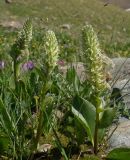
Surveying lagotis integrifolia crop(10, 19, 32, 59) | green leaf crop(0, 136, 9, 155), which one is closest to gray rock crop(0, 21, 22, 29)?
lagotis integrifolia crop(10, 19, 32, 59)

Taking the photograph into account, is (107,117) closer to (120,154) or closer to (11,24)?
(120,154)

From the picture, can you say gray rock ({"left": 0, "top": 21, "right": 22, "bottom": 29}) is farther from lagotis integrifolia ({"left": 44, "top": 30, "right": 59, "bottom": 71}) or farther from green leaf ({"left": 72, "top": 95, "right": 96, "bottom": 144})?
lagotis integrifolia ({"left": 44, "top": 30, "right": 59, "bottom": 71})

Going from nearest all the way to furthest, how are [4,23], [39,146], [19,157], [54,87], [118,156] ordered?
1. [118,156]
2. [19,157]
3. [39,146]
4. [54,87]
5. [4,23]

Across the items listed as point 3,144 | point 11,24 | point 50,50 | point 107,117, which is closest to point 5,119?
point 3,144

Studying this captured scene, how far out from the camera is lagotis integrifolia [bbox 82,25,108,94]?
11.2ft

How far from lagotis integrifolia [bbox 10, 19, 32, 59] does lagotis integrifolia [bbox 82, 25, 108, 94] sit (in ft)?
2.55

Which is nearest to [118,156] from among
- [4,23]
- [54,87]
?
[54,87]

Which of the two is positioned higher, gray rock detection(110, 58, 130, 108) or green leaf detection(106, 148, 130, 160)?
gray rock detection(110, 58, 130, 108)

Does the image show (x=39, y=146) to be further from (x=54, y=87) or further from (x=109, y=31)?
(x=109, y=31)

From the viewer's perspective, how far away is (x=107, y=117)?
409cm

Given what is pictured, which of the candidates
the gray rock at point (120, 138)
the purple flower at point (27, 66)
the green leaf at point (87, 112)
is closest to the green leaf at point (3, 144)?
the green leaf at point (87, 112)

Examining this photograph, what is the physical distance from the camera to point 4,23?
2158 cm

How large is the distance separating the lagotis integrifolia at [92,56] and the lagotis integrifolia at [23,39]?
0.78m

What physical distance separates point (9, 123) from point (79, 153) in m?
0.64
